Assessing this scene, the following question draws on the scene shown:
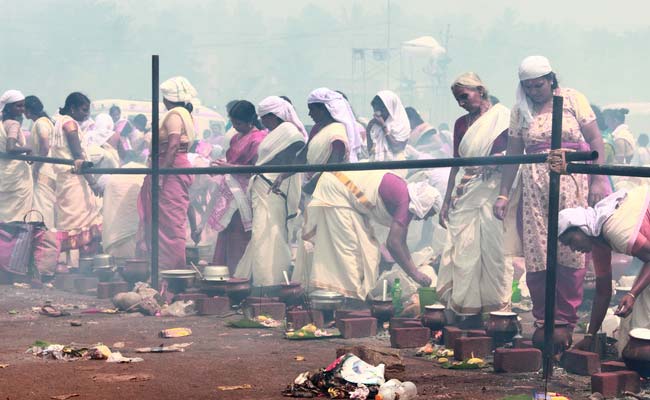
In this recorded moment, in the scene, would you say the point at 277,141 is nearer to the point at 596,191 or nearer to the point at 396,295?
the point at 396,295

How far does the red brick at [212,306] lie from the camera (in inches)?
481

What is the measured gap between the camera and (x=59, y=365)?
8.55 metres

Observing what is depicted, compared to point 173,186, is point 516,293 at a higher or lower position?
lower

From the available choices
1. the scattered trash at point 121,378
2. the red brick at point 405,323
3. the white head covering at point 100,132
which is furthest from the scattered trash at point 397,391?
the white head covering at point 100,132

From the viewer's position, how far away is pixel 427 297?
11.1 m

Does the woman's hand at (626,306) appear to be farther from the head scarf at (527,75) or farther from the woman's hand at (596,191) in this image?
the head scarf at (527,75)

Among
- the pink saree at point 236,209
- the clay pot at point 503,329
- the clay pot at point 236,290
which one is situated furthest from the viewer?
the pink saree at point 236,209

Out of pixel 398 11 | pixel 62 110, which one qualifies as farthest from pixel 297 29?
pixel 62 110

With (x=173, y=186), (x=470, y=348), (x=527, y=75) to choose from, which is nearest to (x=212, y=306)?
(x=173, y=186)

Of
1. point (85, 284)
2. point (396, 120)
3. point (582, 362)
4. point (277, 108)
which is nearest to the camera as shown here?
point (582, 362)

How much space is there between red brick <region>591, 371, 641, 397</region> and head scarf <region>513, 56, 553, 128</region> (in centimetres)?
322

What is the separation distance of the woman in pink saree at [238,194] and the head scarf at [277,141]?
49 centimetres

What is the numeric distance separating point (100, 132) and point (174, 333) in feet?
36.4

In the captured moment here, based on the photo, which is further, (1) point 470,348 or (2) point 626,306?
(1) point 470,348
